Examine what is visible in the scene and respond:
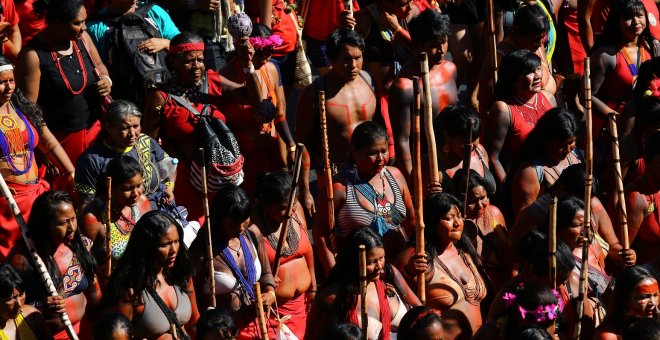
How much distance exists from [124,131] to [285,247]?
3.62ft

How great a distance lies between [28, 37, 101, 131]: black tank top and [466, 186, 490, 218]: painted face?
234cm

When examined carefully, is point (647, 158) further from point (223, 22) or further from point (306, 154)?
point (223, 22)

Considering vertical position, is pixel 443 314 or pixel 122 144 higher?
pixel 122 144

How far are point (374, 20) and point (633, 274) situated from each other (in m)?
3.76

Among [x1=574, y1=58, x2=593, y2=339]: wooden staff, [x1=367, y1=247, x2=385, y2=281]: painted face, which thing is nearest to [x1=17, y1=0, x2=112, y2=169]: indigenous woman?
[x1=367, y1=247, x2=385, y2=281]: painted face

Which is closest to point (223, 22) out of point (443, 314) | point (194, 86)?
point (194, 86)

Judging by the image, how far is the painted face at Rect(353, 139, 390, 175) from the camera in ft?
30.9

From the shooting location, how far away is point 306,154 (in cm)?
1047

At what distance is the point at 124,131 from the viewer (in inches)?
368

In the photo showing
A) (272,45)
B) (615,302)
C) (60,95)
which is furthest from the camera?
(272,45)

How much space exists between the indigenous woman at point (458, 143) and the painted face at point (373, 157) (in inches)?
25.7

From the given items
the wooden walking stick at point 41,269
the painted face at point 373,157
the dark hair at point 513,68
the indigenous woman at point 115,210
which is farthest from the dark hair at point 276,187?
the dark hair at point 513,68

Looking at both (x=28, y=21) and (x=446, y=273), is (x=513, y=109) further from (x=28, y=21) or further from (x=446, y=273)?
(x=28, y=21)

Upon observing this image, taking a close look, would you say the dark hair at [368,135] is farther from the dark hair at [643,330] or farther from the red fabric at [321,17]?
the red fabric at [321,17]
